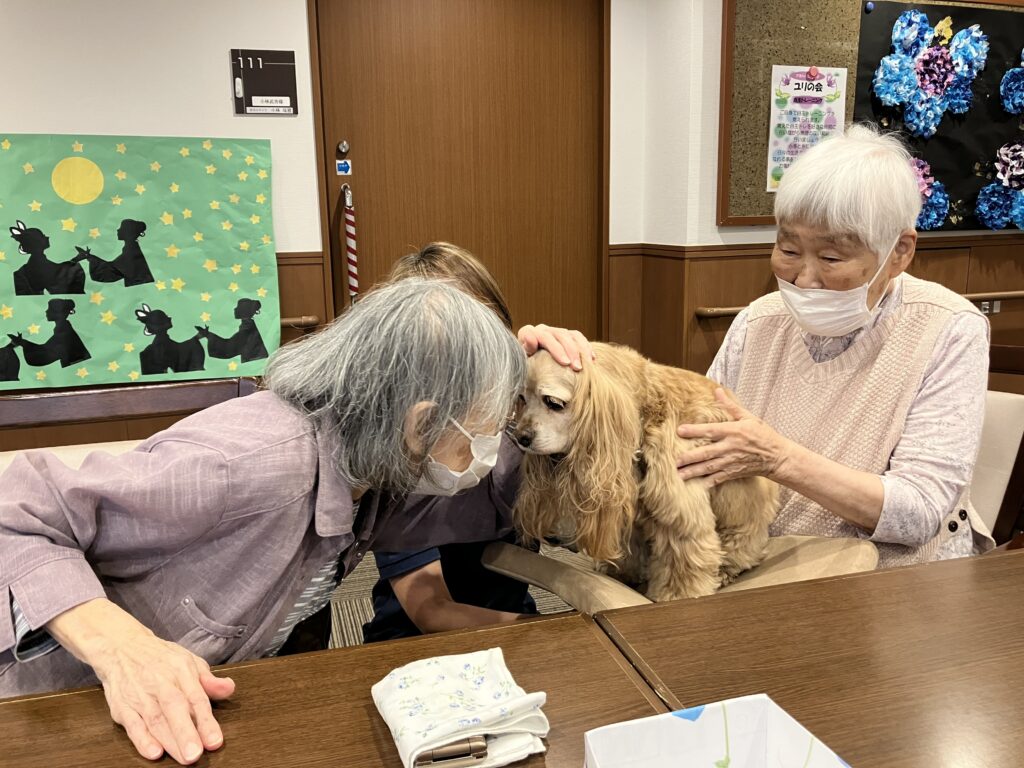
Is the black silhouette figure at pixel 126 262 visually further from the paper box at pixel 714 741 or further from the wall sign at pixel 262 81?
the paper box at pixel 714 741

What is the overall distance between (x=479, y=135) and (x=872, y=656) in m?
3.15

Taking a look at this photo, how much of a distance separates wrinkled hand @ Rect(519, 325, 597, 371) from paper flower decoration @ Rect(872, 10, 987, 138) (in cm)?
318

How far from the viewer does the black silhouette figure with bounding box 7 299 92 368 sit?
314 centimetres

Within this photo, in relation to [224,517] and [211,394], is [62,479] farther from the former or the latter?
[211,394]

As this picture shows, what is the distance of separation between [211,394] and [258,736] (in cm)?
103

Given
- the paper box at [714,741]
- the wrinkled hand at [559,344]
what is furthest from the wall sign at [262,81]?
the paper box at [714,741]

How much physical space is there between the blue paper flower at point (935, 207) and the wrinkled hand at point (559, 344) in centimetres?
334

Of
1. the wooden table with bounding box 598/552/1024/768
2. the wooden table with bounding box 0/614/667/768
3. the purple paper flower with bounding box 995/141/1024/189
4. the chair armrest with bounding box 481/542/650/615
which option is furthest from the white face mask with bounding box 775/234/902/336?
the purple paper flower with bounding box 995/141/1024/189

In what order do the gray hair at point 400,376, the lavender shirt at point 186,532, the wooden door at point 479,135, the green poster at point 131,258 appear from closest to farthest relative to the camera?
the lavender shirt at point 186,532 < the gray hair at point 400,376 < the green poster at point 131,258 < the wooden door at point 479,135

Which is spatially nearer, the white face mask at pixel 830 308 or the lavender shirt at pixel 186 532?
the lavender shirt at pixel 186 532

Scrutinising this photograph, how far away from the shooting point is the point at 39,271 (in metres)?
3.11

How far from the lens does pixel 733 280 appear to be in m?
3.76

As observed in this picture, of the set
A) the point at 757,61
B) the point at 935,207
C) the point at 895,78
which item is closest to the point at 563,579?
A: the point at 757,61

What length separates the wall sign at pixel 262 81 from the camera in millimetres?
3156
